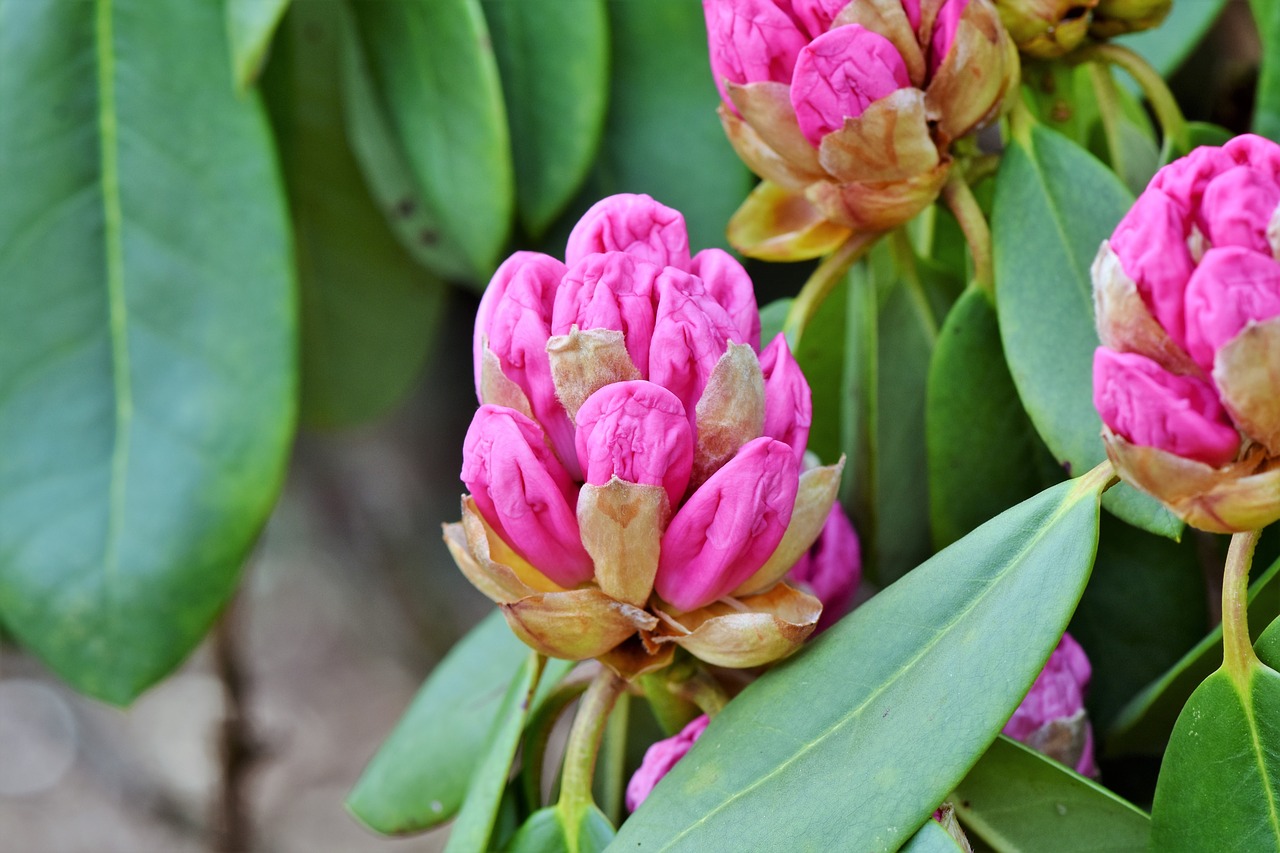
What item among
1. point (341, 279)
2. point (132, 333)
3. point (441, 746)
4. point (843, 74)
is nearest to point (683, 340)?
point (843, 74)

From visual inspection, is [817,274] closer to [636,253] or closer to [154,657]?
[636,253]

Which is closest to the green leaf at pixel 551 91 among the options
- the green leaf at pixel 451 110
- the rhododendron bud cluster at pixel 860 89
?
the green leaf at pixel 451 110

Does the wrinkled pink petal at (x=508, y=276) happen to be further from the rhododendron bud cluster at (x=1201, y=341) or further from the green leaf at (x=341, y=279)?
the green leaf at (x=341, y=279)

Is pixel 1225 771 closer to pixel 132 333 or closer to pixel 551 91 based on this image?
pixel 551 91

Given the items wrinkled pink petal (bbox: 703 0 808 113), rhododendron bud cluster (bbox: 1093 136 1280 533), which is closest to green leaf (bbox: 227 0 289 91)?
wrinkled pink petal (bbox: 703 0 808 113)

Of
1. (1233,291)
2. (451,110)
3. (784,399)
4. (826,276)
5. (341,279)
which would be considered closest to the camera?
(1233,291)

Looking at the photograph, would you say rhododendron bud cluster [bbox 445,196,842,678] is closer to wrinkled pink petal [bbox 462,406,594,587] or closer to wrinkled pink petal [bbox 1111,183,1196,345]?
wrinkled pink petal [bbox 462,406,594,587]
